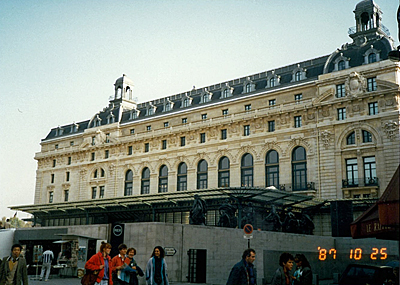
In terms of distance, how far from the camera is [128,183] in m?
→ 58.6

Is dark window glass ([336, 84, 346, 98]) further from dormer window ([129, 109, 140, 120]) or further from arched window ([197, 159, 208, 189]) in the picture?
dormer window ([129, 109, 140, 120])

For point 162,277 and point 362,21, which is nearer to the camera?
point 162,277

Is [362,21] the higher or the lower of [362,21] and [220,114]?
the higher

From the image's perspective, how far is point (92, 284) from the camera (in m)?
11.0

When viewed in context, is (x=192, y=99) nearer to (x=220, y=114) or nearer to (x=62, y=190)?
(x=220, y=114)

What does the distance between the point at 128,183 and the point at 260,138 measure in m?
19.9

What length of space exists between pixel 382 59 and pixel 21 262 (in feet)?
129

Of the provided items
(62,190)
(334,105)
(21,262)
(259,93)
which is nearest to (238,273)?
(21,262)

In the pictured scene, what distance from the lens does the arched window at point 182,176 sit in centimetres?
5309

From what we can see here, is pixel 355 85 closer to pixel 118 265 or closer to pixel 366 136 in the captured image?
pixel 366 136

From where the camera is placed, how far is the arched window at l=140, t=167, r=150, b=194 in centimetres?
5644

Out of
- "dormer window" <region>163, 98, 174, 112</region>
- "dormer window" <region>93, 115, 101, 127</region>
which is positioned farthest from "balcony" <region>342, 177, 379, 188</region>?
"dormer window" <region>93, 115, 101, 127</region>

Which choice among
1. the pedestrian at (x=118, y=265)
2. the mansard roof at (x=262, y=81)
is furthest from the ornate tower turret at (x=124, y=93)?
the pedestrian at (x=118, y=265)

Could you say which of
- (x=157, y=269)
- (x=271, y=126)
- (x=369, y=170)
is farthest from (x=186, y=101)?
(x=157, y=269)
